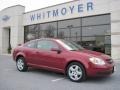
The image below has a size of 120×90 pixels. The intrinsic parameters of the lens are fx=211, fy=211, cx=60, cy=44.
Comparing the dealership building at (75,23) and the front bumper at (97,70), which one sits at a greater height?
the dealership building at (75,23)

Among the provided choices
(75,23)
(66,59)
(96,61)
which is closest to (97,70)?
(96,61)

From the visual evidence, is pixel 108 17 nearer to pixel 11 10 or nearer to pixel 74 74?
pixel 74 74

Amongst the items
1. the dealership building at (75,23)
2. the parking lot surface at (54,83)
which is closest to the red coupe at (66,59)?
the parking lot surface at (54,83)

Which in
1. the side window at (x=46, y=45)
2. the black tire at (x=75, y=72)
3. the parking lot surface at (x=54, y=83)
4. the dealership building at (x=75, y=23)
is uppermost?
the dealership building at (x=75, y=23)

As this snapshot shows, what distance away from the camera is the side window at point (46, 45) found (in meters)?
8.31

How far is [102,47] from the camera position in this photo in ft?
60.5

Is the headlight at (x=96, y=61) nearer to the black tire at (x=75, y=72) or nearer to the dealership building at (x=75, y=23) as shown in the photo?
the black tire at (x=75, y=72)

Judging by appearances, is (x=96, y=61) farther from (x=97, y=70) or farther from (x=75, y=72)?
(x=75, y=72)

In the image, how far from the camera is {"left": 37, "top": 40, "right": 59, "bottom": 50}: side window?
8306 millimetres

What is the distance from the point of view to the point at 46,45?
28.2 ft

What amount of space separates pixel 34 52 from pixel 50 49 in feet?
3.11

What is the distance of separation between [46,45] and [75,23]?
1246cm

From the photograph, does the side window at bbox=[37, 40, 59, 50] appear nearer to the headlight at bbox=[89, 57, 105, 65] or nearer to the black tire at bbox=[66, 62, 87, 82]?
the black tire at bbox=[66, 62, 87, 82]

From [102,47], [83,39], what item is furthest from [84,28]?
[102,47]
